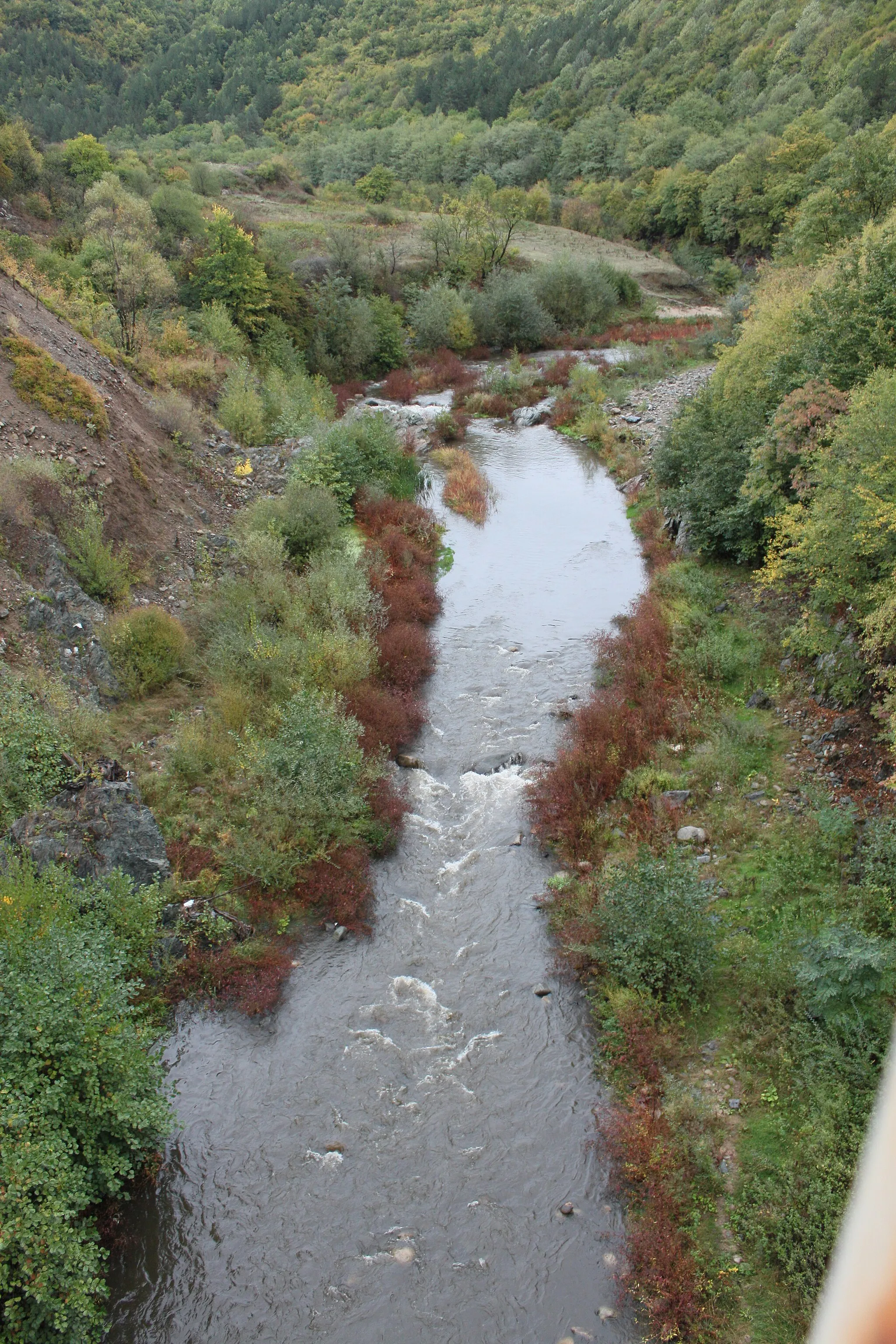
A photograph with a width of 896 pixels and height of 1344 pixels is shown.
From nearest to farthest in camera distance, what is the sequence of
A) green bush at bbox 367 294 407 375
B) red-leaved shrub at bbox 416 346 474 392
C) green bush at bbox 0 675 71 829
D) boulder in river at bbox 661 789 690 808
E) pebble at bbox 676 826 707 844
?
1. green bush at bbox 0 675 71 829
2. pebble at bbox 676 826 707 844
3. boulder in river at bbox 661 789 690 808
4. red-leaved shrub at bbox 416 346 474 392
5. green bush at bbox 367 294 407 375

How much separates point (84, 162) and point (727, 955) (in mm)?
38379

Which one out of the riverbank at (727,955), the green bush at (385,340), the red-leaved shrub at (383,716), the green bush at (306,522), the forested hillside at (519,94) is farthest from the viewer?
the forested hillside at (519,94)

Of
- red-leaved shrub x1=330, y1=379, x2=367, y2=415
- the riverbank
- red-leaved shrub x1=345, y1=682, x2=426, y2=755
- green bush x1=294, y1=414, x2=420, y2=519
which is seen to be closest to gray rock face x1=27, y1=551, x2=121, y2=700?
red-leaved shrub x1=345, y1=682, x2=426, y2=755

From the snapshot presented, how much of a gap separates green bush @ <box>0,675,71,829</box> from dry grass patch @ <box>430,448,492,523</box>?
1573 centimetres

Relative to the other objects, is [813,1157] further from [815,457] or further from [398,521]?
[398,521]

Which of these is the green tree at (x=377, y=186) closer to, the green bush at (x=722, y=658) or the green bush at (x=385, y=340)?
the green bush at (x=385, y=340)

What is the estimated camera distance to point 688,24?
91.2 metres

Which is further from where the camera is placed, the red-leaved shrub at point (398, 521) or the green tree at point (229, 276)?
the green tree at point (229, 276)

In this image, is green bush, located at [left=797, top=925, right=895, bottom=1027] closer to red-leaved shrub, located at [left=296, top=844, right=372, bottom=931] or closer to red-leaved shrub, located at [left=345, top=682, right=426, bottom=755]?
red-leaved shrub, located at [left=296, top=844, right=372, bottom=931]

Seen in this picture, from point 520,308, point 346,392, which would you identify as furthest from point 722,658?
point 520,308

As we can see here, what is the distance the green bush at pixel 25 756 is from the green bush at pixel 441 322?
33345mm

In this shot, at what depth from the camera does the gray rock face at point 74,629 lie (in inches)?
508

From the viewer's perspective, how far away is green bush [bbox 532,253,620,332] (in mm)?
44375

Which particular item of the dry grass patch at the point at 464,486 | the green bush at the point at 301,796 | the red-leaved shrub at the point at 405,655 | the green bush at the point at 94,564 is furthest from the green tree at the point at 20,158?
the green bush at the point at 301,796
